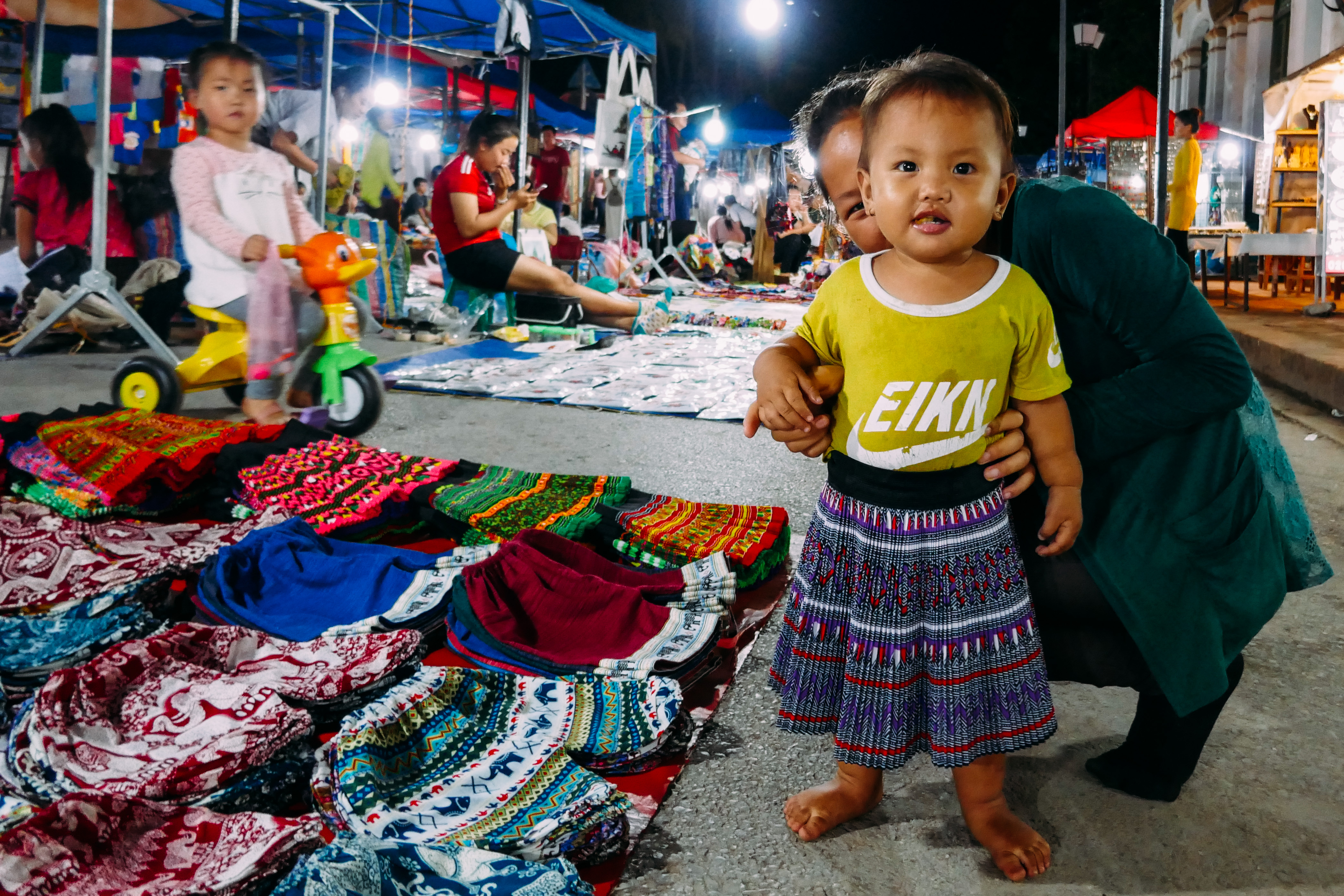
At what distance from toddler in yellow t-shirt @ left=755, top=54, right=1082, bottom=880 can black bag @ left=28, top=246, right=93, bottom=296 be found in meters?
4.96

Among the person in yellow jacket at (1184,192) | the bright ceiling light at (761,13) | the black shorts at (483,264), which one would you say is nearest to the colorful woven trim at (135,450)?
the black shorts at (483,264)

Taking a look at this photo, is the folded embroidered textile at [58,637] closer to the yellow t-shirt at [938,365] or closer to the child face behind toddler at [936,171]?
the yellow t-shirt at [938,365]

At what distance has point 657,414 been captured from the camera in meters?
4.48

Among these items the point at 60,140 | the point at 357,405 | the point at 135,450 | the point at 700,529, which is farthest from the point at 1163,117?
the point at 60,140

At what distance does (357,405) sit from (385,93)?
428 cm

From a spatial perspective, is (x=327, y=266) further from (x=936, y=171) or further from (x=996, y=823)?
(x=996, y=823)

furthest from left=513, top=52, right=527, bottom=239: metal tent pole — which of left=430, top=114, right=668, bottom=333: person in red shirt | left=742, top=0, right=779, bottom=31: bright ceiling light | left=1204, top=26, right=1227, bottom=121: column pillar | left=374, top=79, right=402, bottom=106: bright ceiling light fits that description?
left=1204, top=26, right=1227, bottom=121: column pillar

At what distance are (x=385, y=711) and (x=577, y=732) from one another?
30 centimetres

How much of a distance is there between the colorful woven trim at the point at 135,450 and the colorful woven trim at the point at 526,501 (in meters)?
0.63

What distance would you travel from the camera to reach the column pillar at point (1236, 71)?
14.9m

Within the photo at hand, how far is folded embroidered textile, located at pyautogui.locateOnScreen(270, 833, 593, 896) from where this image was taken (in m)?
1.06

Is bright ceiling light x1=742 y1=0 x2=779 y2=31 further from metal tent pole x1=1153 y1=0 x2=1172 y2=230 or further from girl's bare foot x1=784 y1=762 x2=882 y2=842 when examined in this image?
girl's bare foot x1=784 y1=762 x2=882 y2=842

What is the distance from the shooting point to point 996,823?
4.49 ft

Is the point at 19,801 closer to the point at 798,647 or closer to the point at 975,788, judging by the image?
the point at 798,647
